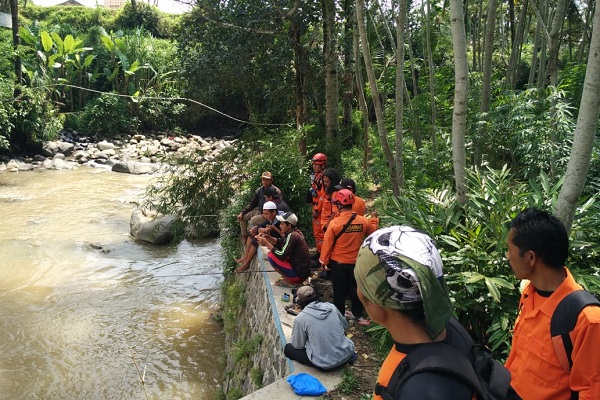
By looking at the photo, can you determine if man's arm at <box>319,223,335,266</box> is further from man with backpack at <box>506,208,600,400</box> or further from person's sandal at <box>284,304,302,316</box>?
man with backpack at <box>506,208,600,400</box>

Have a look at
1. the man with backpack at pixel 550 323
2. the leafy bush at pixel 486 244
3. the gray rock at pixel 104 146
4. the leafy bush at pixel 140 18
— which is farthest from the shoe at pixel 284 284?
the leafy bush at pixel 140 18

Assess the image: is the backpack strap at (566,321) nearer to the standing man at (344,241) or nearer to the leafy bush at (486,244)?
the leafy bush at (486,244)

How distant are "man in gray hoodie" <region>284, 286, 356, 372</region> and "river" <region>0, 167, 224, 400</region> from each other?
2.62 metres

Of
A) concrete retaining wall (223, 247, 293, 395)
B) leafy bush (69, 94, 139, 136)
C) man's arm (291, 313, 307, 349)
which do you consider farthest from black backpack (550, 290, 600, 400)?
leafy bush (69, 94, 139, 136)

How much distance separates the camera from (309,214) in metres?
8.70

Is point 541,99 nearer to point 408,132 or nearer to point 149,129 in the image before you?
point 408,132

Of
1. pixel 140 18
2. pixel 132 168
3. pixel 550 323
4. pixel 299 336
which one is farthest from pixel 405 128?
pixel 140 18

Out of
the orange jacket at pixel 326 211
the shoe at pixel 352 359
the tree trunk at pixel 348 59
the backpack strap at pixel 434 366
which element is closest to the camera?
the backpack strap at pixel 434 366

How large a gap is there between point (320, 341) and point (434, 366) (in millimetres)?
2944

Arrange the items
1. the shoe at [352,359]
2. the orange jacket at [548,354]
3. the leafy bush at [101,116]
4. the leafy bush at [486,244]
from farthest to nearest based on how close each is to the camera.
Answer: the leafy bush at [101,116], the shoe at [352,359], the leafy bush at [486,244], the orange jacket at [548,354]

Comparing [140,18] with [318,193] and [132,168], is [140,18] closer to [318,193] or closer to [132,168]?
[132,168]

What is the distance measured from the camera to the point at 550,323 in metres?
2.02

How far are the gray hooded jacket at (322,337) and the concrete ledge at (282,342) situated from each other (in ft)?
0.34

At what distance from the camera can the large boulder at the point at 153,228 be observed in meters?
11.7
